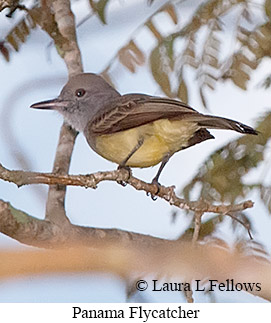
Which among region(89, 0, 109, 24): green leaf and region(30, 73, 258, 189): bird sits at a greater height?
region(89, 0, 109, 24): green leaf

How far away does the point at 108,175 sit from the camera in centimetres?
249

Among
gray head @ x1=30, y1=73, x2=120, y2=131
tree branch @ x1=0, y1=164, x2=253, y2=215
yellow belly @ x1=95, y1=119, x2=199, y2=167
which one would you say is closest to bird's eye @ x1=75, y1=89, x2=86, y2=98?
gray head @ x1=30, y1=73, x2=120, y2=131

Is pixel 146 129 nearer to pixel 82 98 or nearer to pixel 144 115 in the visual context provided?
pixel 144 115

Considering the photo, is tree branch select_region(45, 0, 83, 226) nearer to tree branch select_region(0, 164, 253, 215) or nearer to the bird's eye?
the bird's eye

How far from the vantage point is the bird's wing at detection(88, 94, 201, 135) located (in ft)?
9.71

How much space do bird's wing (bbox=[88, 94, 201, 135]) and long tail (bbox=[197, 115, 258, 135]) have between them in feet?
0.19

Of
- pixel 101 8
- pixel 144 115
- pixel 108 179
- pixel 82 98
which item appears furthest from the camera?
pixel 82 98

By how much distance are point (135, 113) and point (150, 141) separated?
153 mm

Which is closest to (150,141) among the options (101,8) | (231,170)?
(231,170)

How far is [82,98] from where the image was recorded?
153 inches

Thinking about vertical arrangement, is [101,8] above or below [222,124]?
above
